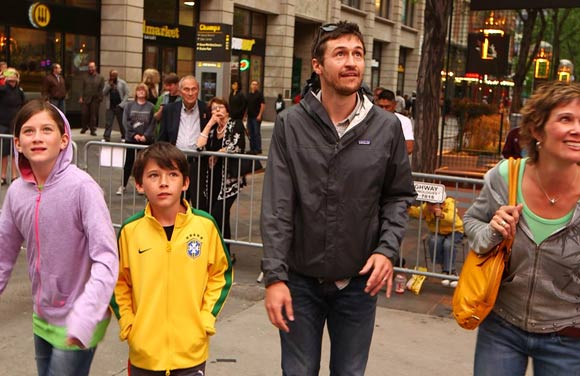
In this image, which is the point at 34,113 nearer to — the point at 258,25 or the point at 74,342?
the point at 74,342

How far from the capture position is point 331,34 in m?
3.15

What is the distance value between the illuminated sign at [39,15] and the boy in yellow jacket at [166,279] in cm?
1969

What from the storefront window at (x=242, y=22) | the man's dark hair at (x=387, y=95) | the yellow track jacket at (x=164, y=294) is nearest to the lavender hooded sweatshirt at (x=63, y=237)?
the yellow track jacket at (x=164, y=294)

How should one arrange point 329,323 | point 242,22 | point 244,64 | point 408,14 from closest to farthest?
1. point 329,323
2. point 242,22
3. point 244,64
4. point 408,14

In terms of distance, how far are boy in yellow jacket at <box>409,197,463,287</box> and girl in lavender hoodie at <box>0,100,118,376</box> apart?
14.2 ft

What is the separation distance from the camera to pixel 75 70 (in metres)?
23.5

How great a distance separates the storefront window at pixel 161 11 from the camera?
1040 inches

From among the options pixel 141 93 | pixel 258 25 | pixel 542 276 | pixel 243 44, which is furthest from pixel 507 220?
pixel 258 25

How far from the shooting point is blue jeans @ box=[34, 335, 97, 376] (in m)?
3.16

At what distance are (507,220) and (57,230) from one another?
73.2 inches

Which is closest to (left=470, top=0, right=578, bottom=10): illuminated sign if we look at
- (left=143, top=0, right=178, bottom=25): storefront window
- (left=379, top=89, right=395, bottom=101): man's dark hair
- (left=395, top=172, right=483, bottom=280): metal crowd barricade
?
(left=379, top=89, right=395, bottom=101): man's dark hair

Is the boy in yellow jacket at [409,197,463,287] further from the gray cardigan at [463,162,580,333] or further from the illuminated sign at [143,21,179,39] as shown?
the illuminated sign at [143,21,179,39]

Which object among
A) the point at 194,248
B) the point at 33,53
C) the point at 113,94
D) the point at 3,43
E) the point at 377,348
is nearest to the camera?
the point at 194,248

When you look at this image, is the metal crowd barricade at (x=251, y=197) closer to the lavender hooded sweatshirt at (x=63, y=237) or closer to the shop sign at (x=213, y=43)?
the lavender hooded sweatshirt at (x=63, y=237)
